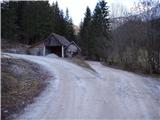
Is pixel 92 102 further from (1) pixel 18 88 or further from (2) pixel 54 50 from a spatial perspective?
(2) pixel 54 50

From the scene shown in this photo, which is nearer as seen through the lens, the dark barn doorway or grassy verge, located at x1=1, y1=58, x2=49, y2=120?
grassy verge, located at x1=1, y1=58, x2=49, y2=120

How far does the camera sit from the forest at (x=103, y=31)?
928 inches

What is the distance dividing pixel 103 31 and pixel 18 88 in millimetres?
36750

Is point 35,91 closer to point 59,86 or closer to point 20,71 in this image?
point 59,86

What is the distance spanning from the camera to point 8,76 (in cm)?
1199

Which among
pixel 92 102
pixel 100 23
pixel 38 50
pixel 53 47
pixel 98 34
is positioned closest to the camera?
pixel 92 102

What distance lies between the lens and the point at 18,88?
11180 millimetres

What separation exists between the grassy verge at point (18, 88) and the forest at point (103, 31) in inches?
452

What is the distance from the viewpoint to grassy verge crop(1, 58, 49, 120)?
29.0 ft

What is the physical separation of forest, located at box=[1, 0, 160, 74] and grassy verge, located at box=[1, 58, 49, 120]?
11.5m

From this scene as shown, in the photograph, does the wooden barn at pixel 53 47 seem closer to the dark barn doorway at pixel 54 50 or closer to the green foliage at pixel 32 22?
the dark barn doorway at pixel 54 50

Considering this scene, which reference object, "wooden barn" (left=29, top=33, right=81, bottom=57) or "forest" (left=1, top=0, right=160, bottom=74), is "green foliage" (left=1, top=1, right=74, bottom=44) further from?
"wooden barn" (left=29, top=33, right=81, bottom=57)

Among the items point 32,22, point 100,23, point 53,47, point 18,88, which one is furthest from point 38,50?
point 18,88

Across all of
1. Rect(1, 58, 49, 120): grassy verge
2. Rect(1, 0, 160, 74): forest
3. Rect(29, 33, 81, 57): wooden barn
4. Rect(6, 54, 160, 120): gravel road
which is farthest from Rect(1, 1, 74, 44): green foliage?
Rect(6, 54, 160, 120): gravel road
